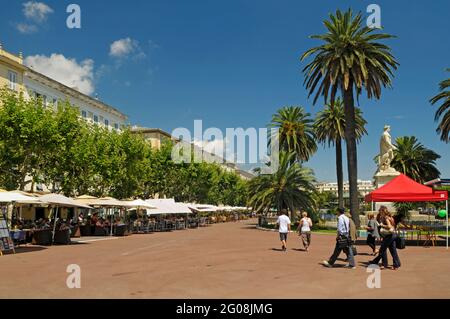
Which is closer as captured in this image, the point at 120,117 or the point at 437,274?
the point at 437,274

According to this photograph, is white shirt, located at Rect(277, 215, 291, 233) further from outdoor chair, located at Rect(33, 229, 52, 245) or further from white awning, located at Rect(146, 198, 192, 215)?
white awning, located at Rect(146, 198, 192, 215)

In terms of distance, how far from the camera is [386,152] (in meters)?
40.0

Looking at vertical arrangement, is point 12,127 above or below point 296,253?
above

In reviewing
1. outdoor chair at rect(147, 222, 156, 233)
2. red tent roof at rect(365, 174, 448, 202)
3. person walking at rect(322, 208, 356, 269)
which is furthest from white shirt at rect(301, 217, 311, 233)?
outdoor chair at rect(147, 222, 156, 233)

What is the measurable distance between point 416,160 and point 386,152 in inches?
954

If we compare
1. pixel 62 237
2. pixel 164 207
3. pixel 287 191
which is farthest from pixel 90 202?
pixel 287 191

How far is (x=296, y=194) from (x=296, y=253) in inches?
937

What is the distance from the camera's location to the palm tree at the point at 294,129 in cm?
5109

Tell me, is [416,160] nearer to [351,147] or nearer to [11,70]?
[351,147]

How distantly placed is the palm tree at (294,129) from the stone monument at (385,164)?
1137cm

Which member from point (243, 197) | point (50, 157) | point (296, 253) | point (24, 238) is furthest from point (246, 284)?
point (243, 197)

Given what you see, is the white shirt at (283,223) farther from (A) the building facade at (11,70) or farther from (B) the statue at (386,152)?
(A) the building facade at (11,70)
